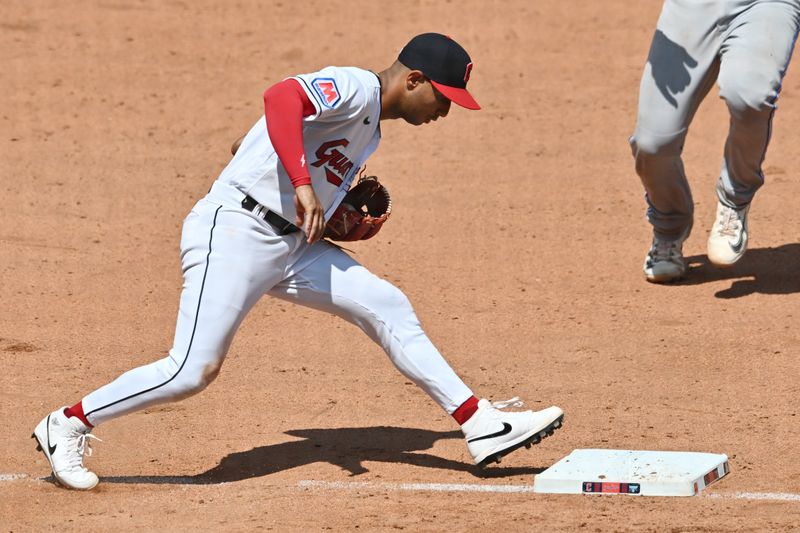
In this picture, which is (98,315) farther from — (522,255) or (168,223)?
(522,255)

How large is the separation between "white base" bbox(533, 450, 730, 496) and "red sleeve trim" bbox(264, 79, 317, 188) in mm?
1538

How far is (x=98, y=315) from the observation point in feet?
25.2

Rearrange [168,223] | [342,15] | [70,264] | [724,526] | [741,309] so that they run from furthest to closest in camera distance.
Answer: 1. [342,15]
2. [168,223]
3. [70,264]
4. [741,309]
5. [724,526]

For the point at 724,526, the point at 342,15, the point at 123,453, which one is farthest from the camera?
the point at 342,15

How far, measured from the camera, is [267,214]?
17.4ft

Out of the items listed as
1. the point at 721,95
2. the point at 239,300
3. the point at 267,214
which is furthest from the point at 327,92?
the point at 721,95

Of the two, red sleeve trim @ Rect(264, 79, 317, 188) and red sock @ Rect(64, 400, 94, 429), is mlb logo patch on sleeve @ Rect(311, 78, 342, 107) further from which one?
red sock @ Rect(64, 400, 94, 429)

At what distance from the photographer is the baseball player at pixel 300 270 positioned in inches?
205

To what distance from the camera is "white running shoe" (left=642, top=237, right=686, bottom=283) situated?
317 inches

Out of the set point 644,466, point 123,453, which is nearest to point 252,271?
point 123,453

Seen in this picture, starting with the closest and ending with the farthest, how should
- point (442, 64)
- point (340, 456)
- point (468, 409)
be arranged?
point (442, 64), point (468, 409), point (340, 456)

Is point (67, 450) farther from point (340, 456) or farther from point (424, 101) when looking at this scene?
point (424, 101)

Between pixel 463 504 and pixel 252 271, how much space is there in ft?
4.02

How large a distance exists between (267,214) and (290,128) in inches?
16.9
